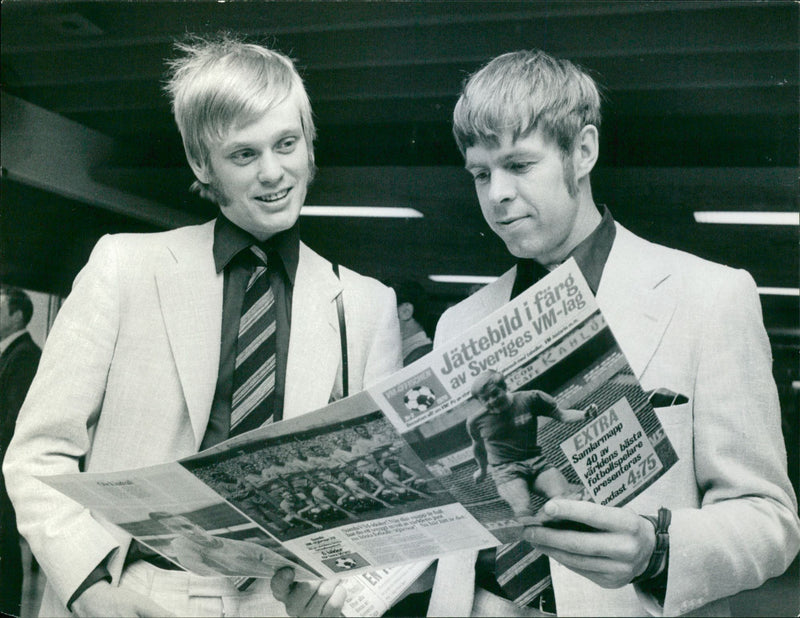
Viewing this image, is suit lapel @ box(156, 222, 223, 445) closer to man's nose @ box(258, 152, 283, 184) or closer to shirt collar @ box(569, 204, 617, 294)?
man's nose @ box(258, 152, 283, 184)

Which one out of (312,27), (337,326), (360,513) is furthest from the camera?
(312,27)

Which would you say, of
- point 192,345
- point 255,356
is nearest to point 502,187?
point 255,356

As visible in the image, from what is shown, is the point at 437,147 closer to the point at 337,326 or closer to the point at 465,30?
the point at 465,30

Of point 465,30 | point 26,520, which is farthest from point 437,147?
point 26,520

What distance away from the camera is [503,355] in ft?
4.60

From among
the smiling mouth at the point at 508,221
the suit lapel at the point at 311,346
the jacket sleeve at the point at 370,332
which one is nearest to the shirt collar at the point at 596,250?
the smiling mouth at the point at 508,221

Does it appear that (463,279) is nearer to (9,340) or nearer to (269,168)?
(269,168)

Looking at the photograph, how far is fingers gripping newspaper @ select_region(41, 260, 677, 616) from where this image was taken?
4.59 feet

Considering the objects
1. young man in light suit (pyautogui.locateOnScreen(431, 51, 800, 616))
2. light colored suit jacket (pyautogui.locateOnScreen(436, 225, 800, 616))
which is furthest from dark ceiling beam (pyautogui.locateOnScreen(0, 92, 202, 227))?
light colored suit jacket (pyautogui.locateOnScreen(436, 225, 800, 616))

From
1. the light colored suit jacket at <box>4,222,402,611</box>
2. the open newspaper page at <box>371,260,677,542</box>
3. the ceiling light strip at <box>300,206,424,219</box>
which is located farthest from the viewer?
the ceiling light strip at <box>300,206,424,219</box>

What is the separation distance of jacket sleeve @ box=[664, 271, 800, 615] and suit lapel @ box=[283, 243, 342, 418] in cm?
79

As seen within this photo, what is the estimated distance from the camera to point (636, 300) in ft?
5.85

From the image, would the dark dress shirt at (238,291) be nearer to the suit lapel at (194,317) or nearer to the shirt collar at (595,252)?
the suit lapel at (194,317)

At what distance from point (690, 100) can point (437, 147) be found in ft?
1.90
